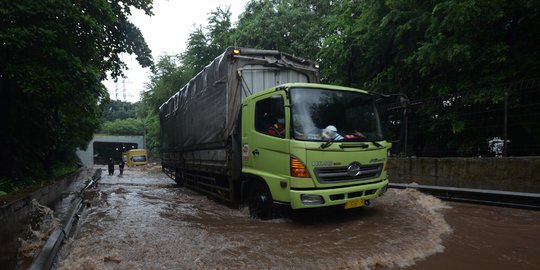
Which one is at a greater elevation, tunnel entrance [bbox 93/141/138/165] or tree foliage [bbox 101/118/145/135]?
tree foliage [bbox 101/118/145/135]

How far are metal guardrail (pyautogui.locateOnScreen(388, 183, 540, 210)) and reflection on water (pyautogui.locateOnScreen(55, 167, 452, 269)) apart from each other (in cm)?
36

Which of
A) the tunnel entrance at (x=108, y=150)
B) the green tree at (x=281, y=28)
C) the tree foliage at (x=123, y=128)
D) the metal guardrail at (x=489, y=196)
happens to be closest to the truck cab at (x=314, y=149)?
the metal guardrail at (x=489, y=196)

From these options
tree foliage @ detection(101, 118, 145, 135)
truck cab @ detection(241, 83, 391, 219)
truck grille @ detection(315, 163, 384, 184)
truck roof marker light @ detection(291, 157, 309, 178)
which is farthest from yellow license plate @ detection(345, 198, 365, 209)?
tree foliage @ detection(101, 118, 145, 135)

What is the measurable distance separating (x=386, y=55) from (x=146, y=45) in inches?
353

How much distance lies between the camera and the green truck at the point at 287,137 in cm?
509

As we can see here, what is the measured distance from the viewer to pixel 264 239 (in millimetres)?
4910

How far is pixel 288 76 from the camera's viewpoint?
752 centimetres

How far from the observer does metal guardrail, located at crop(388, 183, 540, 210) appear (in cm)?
615

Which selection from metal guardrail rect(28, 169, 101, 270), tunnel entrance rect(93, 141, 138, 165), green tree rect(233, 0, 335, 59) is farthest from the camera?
tunnel entrance rect(93, 141, 138, 165)

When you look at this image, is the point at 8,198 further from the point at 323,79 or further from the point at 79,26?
the point at 323,79

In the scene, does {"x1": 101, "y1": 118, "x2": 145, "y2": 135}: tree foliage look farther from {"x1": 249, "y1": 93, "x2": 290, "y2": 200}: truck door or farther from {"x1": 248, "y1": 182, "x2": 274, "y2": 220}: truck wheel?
{"x1": 249, "y1": 93, "x2": 290, "y2": 200}: truck door

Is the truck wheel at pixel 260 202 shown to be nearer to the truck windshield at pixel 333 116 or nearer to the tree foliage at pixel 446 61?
the truck windshield at pixel 333 116

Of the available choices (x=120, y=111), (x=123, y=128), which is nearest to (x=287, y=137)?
(x=123, y=128)

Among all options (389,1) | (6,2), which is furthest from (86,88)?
(389,1)
